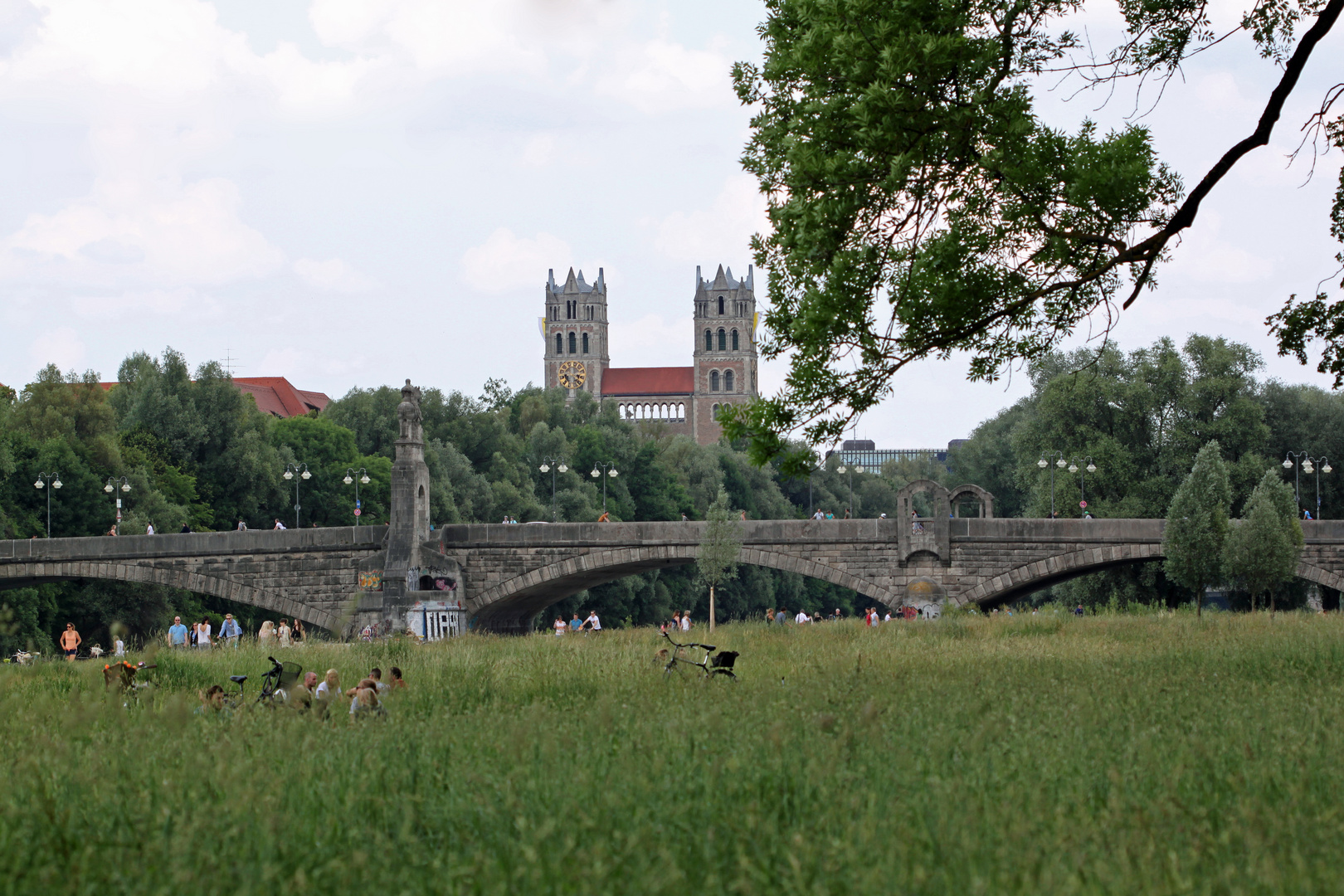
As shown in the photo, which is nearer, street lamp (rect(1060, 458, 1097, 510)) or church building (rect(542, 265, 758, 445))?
street lamp (rect(1060, 458, 1097, 510))

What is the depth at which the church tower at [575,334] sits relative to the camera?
447 ft

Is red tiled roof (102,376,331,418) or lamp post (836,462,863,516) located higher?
red tiled roof (102,376,331,418)

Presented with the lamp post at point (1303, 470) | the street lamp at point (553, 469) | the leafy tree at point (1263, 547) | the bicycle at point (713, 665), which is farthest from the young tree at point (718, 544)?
the street lamp at point (553, 469)

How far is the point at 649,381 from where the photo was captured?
13738 centimetres

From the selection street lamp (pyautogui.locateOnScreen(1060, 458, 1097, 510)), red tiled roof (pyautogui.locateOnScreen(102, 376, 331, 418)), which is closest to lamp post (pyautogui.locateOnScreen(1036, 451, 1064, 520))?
street lamp (pyautogui.locateOnScreen(1060, 458, 1097, 510))

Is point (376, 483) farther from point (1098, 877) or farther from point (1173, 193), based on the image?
point (1098, 877)

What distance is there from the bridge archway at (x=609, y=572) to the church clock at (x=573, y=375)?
99.8 m

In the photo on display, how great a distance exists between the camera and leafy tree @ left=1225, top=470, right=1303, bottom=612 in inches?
1016

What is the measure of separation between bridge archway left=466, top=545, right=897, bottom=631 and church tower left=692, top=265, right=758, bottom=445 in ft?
321

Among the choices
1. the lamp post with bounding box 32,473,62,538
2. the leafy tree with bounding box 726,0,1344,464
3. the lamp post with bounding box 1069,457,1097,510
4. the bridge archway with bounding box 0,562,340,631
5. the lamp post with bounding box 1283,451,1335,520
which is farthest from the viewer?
the lamp post with bounding box 1283,451,1335,520

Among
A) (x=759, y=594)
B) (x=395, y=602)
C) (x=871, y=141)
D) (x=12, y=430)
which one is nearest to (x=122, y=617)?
(x=12, y=430)

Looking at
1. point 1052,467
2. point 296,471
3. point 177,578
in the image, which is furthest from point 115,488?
point 1052,467

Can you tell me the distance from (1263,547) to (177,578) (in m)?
25.1

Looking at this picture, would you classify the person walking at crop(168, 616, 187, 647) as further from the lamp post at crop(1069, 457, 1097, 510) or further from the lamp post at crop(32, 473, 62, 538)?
the lamp post at crop(1069, 457, 1097, 510)
